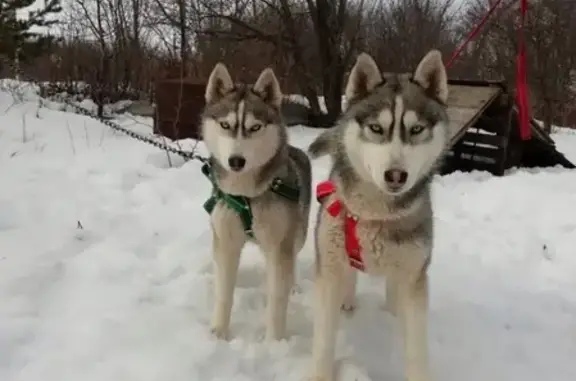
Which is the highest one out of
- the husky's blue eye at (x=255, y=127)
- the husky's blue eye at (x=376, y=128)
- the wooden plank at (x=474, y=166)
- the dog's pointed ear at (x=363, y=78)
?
the dog's pointed ear at (x=363, y=78)

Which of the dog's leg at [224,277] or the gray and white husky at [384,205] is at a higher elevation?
the gray and white husky at [384,205]

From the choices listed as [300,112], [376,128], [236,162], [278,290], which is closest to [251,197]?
[236,162]

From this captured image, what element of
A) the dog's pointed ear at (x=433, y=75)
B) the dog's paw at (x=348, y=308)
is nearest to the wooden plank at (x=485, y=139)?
the dog's paw at (x=348, y=308)

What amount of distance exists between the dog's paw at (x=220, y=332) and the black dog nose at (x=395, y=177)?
1342 mm

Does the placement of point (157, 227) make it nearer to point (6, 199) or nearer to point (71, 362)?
point (6, 199)

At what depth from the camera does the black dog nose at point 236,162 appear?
120 inches

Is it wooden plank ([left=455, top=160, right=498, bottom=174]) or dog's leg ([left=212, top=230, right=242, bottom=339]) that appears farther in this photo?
wooden plank ([left=455, top=160, right=498, bottom=174])

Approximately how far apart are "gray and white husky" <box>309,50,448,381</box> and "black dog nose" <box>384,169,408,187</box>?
143 millimetres

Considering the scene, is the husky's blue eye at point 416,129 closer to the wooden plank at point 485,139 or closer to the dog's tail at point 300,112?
the wooden plank at point 485,139

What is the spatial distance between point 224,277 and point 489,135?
534cm

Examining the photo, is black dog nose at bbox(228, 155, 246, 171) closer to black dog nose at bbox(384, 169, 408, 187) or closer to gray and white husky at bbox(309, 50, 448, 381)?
gray and white husky at bbox(309, 50, 448, 381)

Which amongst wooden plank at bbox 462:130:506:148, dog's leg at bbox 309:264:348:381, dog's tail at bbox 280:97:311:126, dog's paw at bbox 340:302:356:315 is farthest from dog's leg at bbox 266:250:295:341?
dog's tail at bbox 280:97:311:126

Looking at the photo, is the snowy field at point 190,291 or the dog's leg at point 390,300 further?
the dog's leg at point 390,300

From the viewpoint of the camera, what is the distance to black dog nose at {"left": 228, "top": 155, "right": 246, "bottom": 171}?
3.04 m
